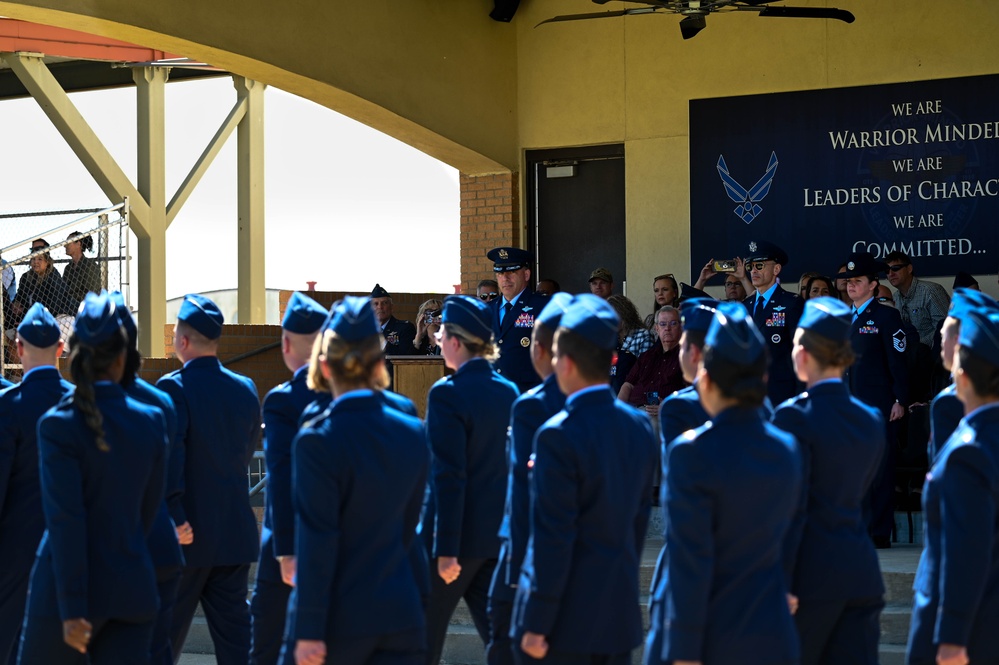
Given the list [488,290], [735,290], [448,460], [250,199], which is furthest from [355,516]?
[250,199]

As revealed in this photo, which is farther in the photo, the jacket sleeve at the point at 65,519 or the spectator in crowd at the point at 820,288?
the spectator in crowd at the point at 820,288

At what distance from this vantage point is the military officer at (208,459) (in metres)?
5.34

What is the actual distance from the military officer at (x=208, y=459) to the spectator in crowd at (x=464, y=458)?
2.68ft

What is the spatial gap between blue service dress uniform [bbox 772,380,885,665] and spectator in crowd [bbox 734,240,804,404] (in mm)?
4009

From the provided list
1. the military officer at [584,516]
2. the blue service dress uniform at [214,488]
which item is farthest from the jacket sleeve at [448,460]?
the military officer at [584,516]

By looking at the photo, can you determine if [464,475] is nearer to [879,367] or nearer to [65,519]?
[65,519]

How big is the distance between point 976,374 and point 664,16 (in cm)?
870

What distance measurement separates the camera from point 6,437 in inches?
198

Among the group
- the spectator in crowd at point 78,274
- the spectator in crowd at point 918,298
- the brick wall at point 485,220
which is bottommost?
the spectator in crowd at point 918,298

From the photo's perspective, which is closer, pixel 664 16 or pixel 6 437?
pixel 6 437

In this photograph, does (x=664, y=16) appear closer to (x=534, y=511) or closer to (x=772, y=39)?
(x=772, y=39)

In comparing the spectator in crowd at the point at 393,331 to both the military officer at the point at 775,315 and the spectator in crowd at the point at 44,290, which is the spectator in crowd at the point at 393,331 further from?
the military officer at the point at 775,315

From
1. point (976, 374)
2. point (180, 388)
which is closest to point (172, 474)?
point (180, 388)

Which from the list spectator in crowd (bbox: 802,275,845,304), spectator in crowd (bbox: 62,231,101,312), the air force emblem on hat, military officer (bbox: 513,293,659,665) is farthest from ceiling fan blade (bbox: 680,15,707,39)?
military officer (bbox: 513,293,659,665)
